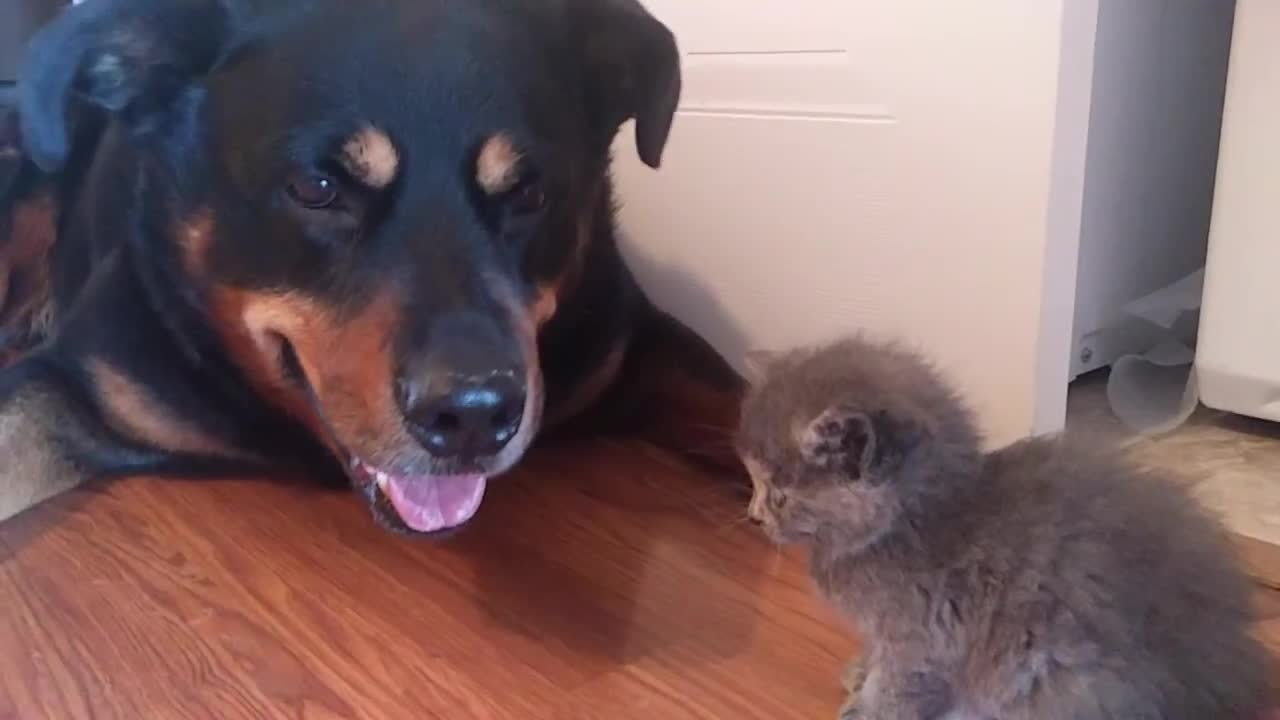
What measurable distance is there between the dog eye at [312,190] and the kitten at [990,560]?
49 centimetres

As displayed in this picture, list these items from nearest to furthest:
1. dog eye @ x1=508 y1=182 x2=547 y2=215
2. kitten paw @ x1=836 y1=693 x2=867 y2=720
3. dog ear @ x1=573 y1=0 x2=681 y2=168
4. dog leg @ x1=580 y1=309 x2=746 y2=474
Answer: kitten paw @ x1=836 y1=693 x2=867 y2=720, dog eye @ x1=508 y1=182 x2=547 y2=215, dog ear @ x1=573 y1=0 x2=681 y2=168, dog leg @ x1=580 y1=309 x2=746 y2=474

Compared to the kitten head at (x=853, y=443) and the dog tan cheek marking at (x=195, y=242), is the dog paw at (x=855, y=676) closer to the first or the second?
the kitten head at (x=853, y=443)

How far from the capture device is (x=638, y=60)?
1.37m

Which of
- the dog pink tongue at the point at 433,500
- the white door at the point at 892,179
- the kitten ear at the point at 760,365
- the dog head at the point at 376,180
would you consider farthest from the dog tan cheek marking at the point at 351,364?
the white door at the point at 892,179

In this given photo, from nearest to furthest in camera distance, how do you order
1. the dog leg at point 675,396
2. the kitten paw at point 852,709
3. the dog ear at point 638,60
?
1. the kitten paw at point 852,709
2. the dog ear at point 638,60
3. the dog leg at point 675,396

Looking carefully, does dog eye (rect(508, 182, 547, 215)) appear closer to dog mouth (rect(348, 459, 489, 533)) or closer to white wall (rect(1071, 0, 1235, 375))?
dog mouth (rect(348, 459, 489, 533))

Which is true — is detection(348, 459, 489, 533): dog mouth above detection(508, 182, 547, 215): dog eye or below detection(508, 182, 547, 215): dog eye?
below

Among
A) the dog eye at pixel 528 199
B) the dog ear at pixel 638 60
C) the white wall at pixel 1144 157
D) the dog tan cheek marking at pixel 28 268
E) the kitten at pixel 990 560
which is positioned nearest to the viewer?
the kitten at pixel 990 560

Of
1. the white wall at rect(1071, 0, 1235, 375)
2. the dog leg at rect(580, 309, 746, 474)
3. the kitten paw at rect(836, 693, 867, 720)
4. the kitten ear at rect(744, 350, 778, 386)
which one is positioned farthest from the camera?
the white wall at rect(1071, 0, 1235, 375)

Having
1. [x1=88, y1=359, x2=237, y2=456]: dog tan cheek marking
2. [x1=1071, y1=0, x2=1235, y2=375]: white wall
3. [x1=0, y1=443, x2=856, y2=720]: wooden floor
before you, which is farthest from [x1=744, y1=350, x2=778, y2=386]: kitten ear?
[x1=1071, y1=0, x2=1235, y2=375]: white wall

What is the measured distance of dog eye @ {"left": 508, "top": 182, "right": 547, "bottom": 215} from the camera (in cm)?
126

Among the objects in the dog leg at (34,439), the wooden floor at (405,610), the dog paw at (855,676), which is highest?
the dog leg at (34,439)

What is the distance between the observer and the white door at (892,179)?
1.30m

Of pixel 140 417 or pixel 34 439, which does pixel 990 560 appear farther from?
pixel 34 439
